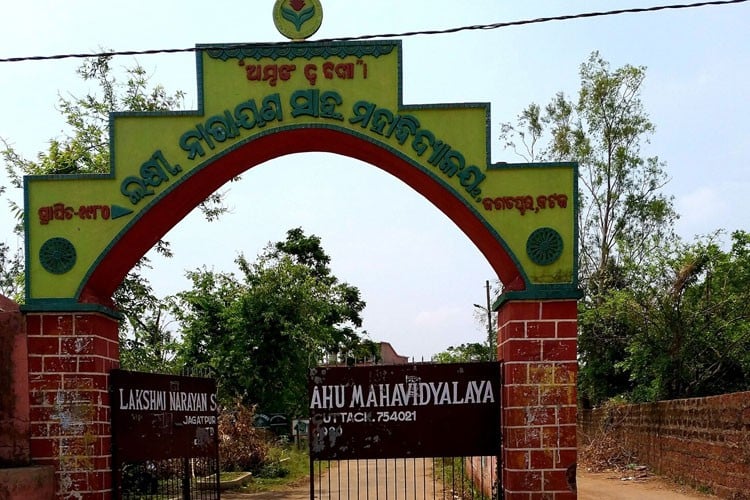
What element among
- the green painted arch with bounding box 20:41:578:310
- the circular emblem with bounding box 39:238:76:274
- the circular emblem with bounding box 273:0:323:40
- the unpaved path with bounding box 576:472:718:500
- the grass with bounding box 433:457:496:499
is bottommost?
the unpaved path with bounding box 576:472:718:500

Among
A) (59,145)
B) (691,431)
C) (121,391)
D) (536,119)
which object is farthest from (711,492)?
(536,119)

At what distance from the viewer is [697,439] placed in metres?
15.5

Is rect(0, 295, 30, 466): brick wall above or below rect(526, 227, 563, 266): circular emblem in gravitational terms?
below

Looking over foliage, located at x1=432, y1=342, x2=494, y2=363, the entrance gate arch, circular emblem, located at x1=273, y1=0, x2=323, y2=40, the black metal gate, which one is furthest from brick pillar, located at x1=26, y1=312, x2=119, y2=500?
foliage, located at x1=432, y1=342, x2=494, y2=363

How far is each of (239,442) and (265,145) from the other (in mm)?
11707

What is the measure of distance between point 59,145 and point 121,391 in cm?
855

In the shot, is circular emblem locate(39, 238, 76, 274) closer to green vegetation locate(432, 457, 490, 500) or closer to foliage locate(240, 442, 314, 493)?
green vegetation locate(432, 457, 490, 500)

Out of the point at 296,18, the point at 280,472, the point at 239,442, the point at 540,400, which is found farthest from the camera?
the point at 280,472

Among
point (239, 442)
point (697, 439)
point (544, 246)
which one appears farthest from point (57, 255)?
point (697, 439)

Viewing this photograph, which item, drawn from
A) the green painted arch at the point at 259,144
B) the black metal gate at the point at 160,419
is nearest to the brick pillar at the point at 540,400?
the green painted arch at the point at 259,144

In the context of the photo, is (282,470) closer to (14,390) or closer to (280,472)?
(280,472)

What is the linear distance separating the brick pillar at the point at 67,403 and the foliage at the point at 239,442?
10.5m

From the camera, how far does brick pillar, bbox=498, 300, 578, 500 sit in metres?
6.88

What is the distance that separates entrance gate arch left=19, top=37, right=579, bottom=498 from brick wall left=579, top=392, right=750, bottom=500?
7424 millimetres
